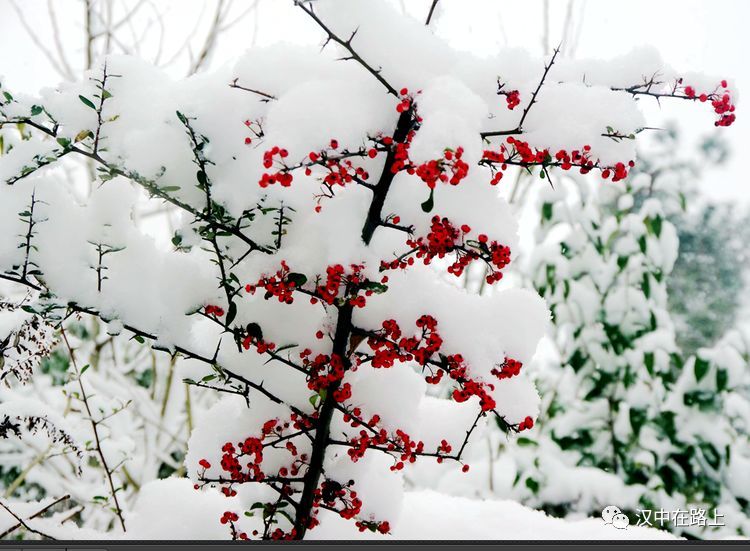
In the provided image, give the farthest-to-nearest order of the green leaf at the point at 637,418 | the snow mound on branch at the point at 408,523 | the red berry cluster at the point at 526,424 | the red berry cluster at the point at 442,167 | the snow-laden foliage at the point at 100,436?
the green leaf at the point at 637,418
the snow-laden foliage at the point at 100,436
the snow mound on branch at the point at 408,523
the red berry cluster at the point at 526,424
the red berry cluster at the point at 442,167

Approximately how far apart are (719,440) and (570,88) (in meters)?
1.60

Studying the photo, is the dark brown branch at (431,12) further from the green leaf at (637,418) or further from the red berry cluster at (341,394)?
the green leaf at (637,418)

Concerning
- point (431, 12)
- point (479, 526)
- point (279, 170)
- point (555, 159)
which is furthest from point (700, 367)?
point (279, 170)

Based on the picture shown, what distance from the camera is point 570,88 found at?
0.72m

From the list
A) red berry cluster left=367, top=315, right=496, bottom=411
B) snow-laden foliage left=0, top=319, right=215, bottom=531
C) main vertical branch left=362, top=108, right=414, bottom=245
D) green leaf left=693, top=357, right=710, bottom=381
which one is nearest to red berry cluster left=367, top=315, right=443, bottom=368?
red berry cluster left=367, top=315, right=496, bottom=411

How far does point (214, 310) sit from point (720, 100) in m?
0.68

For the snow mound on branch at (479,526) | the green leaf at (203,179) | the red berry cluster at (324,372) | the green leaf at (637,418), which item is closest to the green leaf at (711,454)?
the green leaf at (637,418)

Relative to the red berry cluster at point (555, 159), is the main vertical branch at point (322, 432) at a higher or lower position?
lower

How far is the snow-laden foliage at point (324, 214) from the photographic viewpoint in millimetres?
665

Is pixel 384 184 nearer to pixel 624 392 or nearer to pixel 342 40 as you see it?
pixel 342 40

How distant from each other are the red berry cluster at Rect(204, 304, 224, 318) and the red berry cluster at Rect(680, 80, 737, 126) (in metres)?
0.65

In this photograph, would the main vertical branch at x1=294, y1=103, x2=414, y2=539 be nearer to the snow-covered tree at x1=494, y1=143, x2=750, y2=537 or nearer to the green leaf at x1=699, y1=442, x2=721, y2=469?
the snow-covered tree at x1=494, y1=143, x2=750, y2=537

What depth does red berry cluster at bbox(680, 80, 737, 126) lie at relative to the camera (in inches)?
27.0

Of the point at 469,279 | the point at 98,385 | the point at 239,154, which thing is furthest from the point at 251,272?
the point at 469,279
